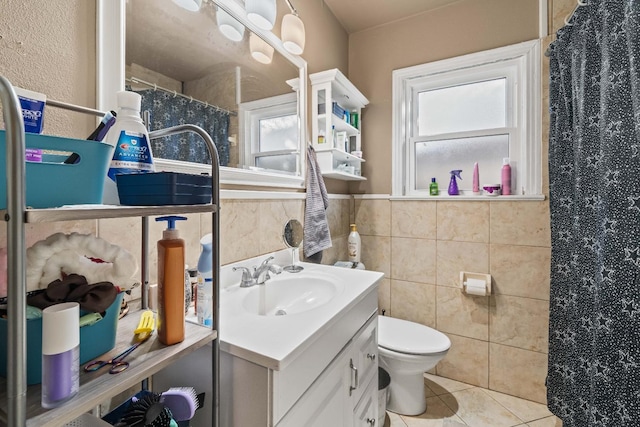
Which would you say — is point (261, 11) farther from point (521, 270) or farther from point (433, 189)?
point (521, 270)

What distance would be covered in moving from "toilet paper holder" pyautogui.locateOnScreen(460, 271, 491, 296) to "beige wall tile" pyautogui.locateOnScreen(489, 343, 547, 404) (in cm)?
36

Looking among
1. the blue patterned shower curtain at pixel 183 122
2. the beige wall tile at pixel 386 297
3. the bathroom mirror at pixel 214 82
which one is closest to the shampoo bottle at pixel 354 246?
the beige wall tile at pixel 386 297

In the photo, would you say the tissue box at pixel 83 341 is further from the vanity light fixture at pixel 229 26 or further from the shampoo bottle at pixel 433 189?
the shampoo bottle at pixel 433 189

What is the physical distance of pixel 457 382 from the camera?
6.33ft

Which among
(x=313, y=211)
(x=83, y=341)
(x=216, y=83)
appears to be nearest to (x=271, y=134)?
(x=216, y=83)

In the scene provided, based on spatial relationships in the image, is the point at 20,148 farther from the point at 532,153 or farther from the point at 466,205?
the point at 532,153

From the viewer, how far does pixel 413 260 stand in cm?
205

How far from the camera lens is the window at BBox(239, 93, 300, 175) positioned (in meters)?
1.21

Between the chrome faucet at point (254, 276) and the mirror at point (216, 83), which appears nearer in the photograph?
the mirror at point (216, 83)

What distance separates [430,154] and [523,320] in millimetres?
1208

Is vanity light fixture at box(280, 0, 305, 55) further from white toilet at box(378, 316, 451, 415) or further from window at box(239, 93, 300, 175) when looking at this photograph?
white toilet at box(378, 316, 451, 415)

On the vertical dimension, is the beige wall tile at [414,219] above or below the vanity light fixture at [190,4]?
below

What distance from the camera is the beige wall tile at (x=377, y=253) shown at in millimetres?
2145

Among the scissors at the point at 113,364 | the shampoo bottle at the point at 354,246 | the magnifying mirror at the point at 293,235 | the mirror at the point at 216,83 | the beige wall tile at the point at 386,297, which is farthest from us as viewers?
the beige wall tile at the point at 386,297
